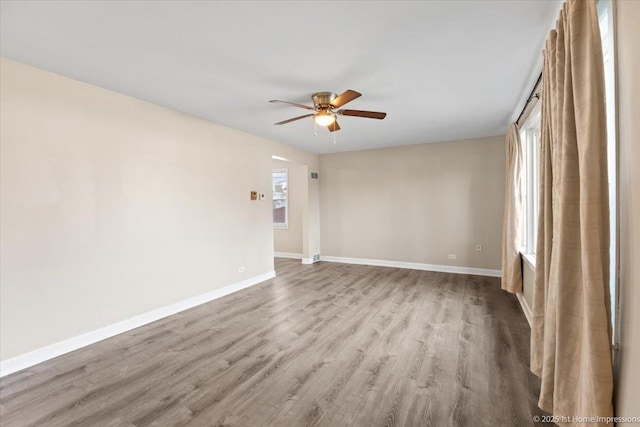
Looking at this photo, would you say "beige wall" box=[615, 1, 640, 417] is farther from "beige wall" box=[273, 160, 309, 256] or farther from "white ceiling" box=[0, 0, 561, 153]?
"beige wall" box=[273, 160, 309, 256]

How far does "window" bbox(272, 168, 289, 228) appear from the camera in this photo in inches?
296

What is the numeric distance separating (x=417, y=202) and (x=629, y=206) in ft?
16.2

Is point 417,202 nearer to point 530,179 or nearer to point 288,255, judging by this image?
point 530,179

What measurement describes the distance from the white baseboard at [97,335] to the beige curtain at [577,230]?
12.3ft

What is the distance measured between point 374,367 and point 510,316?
6.81 ft

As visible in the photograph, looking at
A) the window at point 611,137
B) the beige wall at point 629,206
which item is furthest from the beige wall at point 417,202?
the beige wall at point 629,206

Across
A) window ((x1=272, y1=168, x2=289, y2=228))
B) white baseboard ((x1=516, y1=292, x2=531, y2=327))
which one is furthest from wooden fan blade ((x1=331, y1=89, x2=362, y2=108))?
window ((x1=272, y1=168, x2=289, y2=228))

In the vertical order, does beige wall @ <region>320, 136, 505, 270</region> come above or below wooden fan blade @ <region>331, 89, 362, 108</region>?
below

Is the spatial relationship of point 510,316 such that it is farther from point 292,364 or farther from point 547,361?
point 292,364

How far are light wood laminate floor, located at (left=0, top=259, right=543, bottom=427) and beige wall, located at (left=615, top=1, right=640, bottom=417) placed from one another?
3.09 ft

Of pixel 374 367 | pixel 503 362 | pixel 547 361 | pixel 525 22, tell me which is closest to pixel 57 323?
pixel 374 367

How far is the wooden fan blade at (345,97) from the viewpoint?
2631 mm

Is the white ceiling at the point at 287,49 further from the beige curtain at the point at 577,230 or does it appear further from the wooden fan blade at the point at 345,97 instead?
the beige curtain at the point at 577,230

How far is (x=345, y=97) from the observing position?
2785 millimetres
